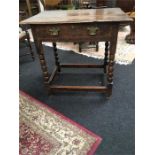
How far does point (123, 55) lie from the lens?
8.91 ft

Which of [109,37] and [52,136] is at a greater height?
[109,37]

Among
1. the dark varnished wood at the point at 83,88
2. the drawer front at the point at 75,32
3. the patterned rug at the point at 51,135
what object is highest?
the drawer front at the point at 75,32

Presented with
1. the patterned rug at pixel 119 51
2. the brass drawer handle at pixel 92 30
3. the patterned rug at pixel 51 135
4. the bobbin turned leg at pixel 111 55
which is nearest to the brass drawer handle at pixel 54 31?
the brass drawer handle at pixel 92 30

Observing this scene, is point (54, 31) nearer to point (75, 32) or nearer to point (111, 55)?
point (75, 32)

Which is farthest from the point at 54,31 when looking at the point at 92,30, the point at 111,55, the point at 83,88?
the point at 83,88

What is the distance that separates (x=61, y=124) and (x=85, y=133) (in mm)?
234

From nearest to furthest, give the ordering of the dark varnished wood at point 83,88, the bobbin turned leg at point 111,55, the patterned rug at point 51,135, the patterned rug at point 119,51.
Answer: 1. the patterned rug at point 51,135
2. the bobbin turned leg at point 111,55
3. the dark varnished wood at point 83,88
4. the patterned rug at point 119,51

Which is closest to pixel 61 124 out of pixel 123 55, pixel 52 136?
pixel 52 136

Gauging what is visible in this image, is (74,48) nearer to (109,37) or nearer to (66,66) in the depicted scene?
(66,66)

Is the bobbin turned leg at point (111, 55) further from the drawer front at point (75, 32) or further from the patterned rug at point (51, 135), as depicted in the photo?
the patterned rug at point (51, 135)

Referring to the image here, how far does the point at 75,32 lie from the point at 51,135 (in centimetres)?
88

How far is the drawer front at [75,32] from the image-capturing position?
143 cm

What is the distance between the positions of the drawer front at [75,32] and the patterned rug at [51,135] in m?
0.71
